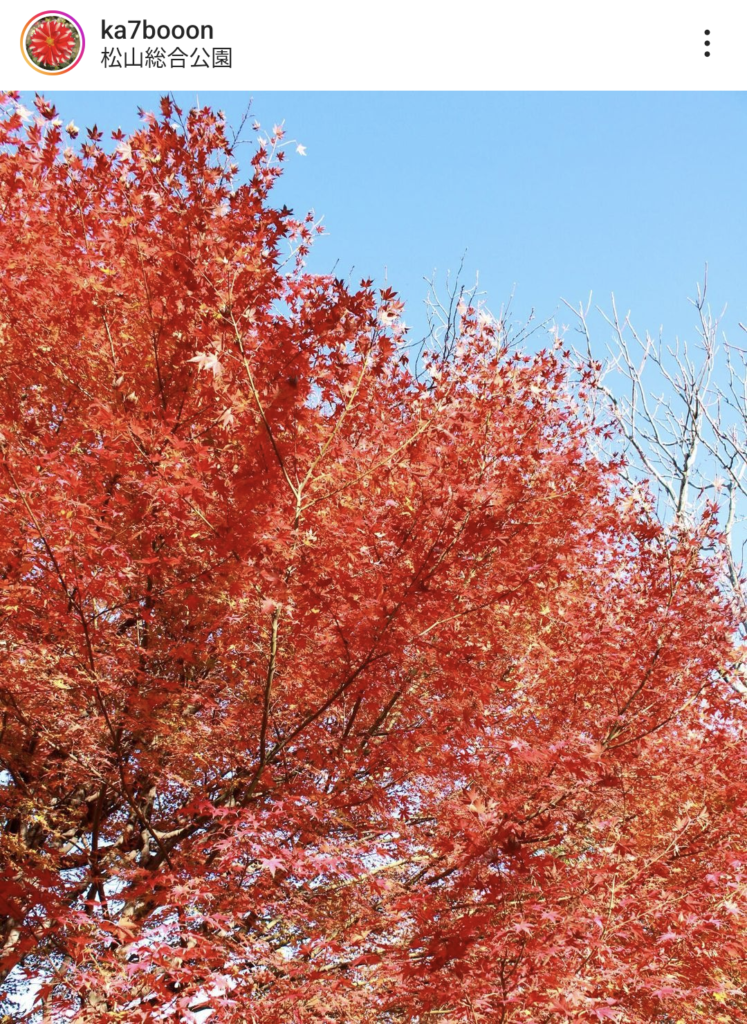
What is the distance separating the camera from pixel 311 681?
5.40 m

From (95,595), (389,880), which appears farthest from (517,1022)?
(95,595)

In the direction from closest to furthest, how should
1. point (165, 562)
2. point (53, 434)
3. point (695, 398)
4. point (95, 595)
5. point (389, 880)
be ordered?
point (95, 595), point (165, 562), point (389, 880), point (53, 434), point (695, 398)

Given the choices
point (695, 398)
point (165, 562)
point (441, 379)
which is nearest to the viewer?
point (165, 562)

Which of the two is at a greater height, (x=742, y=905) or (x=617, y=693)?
(x=617, y=693)

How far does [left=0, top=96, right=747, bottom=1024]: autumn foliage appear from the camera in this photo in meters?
4.32

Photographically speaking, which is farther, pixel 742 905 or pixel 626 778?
pixel 626 778

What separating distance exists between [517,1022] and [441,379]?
6581mm

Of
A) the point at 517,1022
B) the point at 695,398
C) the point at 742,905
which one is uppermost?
the point at 695,398

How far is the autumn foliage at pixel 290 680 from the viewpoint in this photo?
14.2ft

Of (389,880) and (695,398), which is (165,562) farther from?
(695,398)

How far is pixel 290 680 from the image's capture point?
5.54 m
